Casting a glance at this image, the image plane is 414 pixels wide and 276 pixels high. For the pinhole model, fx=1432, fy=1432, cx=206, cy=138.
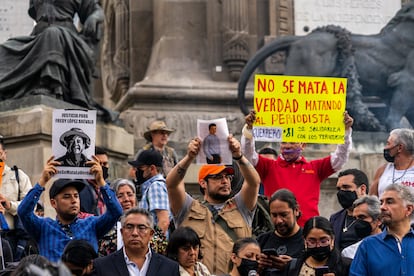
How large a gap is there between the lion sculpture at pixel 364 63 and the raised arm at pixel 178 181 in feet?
26.4

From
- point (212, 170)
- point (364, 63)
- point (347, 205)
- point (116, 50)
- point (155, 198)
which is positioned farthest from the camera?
point (116, 50)

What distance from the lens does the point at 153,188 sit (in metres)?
11.8

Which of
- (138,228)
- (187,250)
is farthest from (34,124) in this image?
(138,228)

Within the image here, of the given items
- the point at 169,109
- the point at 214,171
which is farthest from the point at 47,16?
the point at 214,171

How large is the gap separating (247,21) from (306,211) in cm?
944

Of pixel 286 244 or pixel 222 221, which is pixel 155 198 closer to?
pixel 222 221

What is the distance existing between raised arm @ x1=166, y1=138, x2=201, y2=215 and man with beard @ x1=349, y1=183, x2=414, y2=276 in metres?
1.53

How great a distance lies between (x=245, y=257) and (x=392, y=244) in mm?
1020

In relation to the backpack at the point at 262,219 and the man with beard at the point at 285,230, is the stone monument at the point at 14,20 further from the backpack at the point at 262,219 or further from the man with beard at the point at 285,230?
the man with beard at the point at 285,230

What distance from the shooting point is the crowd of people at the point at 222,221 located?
31.4 feet

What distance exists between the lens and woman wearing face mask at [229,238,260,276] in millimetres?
9844

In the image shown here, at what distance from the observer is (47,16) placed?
16.8m

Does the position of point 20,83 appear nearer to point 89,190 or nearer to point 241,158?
point 89,190

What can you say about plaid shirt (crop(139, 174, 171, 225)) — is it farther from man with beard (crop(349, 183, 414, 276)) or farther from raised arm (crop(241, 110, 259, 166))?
man with beard (crop(349, 183, 414, 276))
